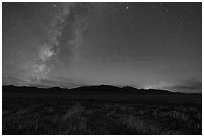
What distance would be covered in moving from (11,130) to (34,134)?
122cm

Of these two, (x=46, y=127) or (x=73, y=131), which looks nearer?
(x=73, y=131)

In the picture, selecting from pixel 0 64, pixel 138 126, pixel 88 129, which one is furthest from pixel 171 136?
pixel 0 64

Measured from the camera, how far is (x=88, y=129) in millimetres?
9938

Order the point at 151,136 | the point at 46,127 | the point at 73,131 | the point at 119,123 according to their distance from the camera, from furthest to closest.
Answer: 1. the point at 119,123
2. the point at 46,127
3. the point at 73,131
4. the point at 151,136

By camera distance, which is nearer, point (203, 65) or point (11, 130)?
point (11, 130)

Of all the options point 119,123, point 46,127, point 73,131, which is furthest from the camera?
point 119,123

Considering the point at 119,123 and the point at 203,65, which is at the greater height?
the point at 203,65

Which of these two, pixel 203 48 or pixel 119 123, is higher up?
pixel 203 48

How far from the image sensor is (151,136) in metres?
8.66

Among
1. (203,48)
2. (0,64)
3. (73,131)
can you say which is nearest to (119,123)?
(73,131)

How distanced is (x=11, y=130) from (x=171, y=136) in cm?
627

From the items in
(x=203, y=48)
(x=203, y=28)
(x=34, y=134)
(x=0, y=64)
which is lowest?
(x=34, y=134)

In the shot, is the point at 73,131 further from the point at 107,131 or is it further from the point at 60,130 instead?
the point at 107,131

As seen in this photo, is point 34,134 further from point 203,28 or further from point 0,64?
point 203,28
